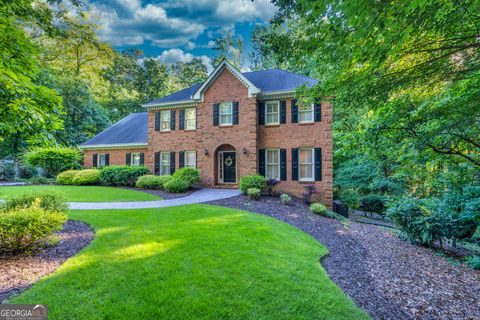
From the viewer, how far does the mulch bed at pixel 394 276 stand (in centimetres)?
388

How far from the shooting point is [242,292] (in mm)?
3371

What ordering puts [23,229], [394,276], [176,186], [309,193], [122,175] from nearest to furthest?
1. [23,229]
2. [394,276]
3. [309,193]
4. [176,186]
5. [122,175]

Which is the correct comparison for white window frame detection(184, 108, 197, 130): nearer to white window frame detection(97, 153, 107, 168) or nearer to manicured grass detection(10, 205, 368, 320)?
white window frame detection(97, 153, 107, 168)

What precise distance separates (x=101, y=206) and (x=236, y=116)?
27.9 feet

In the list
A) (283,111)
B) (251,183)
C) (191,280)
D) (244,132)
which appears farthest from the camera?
(244,132)

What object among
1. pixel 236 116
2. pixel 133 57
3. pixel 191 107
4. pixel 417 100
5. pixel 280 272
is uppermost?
pixel 133 57

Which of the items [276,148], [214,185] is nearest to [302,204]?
[276,148]

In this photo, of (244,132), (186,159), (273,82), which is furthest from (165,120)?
(273,82)

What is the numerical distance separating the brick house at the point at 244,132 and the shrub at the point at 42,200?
341 inches

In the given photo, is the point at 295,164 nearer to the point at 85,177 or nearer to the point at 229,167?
the point at 229,167

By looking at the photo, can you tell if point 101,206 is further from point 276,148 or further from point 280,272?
point 276,148

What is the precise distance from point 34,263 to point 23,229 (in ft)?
2.26

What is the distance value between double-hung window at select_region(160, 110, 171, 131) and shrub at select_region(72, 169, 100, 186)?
18.8ft

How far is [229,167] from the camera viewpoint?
14.6 m
